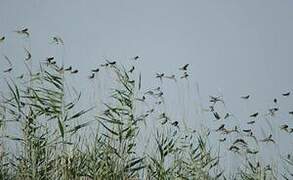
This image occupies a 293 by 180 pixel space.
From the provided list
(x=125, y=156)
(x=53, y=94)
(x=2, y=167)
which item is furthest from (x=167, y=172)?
(x=2, y=167)

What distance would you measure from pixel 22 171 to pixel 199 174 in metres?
3.12

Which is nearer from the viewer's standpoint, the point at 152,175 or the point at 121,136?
the point at 121,136

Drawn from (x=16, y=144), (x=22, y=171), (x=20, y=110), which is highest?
(x=20, y=110)

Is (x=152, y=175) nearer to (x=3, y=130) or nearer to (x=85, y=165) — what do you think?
(x=85, y=165)

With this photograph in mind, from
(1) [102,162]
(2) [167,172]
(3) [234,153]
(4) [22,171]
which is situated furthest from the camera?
(3) [234,153]

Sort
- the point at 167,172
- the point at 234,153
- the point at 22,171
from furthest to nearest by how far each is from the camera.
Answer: the point at 234,153
the point at 167,172
the point at 22,171

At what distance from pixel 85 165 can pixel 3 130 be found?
1.57 m

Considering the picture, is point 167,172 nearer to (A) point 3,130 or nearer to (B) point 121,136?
(B) point 121,136

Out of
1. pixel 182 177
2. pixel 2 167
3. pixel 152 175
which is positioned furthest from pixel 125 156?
pixel 2 167

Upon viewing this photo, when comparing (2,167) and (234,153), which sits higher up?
(234,153)

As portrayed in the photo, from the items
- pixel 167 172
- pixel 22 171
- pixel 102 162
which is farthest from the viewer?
pixel 167 172

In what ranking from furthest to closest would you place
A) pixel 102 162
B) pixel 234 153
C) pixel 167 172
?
1. pixel 234 153
2. pixel 167 172
3. pixel 102 162

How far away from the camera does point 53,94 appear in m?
6.42

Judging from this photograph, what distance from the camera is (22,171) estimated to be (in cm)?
612
